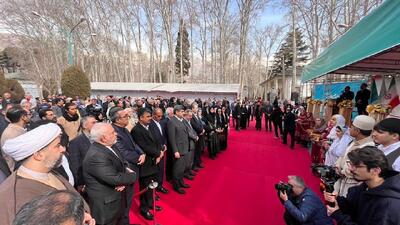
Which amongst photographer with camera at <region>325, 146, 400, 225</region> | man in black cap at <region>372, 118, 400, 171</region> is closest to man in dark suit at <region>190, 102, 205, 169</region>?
man in black cap at <region>372, 118, 400, 171</region>

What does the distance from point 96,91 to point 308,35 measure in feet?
66.5

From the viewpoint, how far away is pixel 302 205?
3102 mm

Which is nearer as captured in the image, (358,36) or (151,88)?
(358,36)

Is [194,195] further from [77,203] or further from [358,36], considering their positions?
[77,203]

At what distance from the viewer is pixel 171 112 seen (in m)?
6.39

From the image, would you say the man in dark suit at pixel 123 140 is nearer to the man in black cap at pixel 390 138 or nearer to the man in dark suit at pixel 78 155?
the man in dark suit at pixel 78 155

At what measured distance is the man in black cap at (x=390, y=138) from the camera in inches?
98.4

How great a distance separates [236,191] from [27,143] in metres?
4.52

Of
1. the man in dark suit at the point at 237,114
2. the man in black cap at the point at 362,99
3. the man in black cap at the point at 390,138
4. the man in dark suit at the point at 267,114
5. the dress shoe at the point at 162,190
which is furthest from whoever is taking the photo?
the man in dark suit at the point at 237,114

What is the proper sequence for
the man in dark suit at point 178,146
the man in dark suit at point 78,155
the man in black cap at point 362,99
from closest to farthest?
the man in dark suit at point 78,155 < the man in dark suit at point 178,146 < the man in black cap at point 362,99

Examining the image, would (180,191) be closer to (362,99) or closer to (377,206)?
(377,206)

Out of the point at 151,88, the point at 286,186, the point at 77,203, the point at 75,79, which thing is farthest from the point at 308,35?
the point at 77,203

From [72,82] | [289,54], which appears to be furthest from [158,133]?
[289,54]

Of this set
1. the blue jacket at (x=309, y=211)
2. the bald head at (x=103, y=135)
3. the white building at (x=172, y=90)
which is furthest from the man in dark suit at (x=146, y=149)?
the white building at (x=172, y=90)
